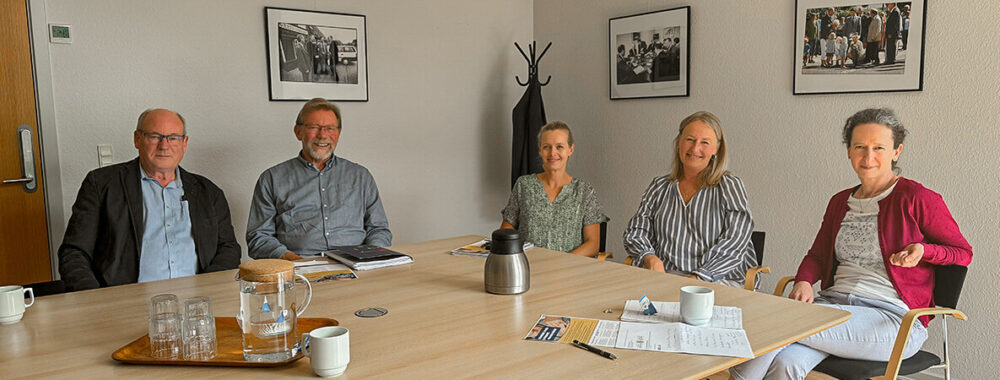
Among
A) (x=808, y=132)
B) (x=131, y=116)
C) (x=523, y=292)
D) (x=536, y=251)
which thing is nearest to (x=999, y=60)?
(x=808, y=132)

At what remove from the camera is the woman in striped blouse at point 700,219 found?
271cm

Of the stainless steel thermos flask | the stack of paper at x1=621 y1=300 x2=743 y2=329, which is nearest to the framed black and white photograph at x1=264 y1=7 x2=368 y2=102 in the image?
the stainless steel thermos flask

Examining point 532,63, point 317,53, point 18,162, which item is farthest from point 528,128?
point 18,162

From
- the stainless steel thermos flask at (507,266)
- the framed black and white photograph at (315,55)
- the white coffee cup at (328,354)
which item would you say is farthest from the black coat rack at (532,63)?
the white coffee cup at (328,354)

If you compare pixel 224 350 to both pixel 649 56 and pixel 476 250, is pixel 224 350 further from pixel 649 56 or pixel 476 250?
pixel 649 56

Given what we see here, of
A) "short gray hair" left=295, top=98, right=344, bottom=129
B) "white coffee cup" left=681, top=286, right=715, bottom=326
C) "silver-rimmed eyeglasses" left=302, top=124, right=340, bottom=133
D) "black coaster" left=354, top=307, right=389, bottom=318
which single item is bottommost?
"black coaster" left=354, top=307, right=389, bottom=318

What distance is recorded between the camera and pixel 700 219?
2787mm

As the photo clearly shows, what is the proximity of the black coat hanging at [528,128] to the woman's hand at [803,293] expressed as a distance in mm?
2250

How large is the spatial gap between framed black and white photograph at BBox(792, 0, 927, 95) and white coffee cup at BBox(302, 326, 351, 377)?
280 centimetres

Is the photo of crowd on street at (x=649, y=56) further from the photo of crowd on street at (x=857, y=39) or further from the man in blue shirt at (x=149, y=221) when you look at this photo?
the man in blue shirt at (x=149, y=221)

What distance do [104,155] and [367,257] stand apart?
1.79 meters

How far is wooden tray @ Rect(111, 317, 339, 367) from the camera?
4.51 ft

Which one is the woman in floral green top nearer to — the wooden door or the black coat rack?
the black coat rack

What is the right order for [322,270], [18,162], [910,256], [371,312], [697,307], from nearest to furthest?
[697,307] → [371,312] → [910,256] → [322,270] → [18,162]
